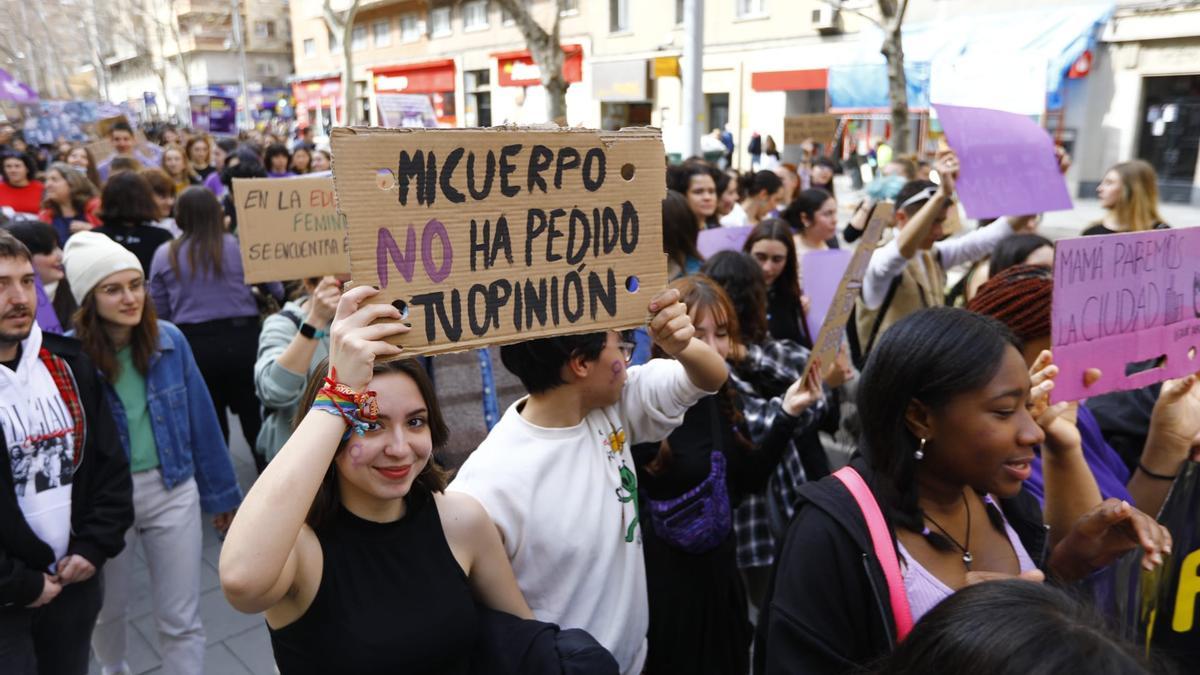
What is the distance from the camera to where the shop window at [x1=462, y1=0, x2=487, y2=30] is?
3069 centimetres

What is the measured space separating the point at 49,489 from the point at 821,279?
3.62 meters

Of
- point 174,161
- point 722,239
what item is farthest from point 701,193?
point 174,161

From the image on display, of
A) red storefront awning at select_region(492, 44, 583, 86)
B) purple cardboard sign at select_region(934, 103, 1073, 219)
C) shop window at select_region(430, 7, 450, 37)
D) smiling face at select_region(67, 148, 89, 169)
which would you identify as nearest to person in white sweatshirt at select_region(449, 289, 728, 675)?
purple cardboard sign at select_region(934, 103, 1073, 219)

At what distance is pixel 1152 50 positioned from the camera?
607 inches

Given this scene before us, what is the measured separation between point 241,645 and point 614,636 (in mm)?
2303

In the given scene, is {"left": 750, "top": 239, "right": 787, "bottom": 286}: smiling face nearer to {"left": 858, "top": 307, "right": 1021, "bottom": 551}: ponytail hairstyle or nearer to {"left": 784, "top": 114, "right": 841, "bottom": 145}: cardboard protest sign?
{"left": 858, "top": 307, "right": 1021, "bottom": 551}: ponytail hairstyle

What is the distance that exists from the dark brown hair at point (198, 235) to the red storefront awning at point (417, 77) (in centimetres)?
2907

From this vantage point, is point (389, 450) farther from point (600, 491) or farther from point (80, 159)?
point (80, 159)

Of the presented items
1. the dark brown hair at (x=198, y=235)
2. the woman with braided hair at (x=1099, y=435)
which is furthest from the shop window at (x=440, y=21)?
the woman with braided hair at (x=1099, y=435)

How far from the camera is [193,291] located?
4520 mm

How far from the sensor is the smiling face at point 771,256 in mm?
4312

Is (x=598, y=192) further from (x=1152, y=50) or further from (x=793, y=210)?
(x=1152, y=50)

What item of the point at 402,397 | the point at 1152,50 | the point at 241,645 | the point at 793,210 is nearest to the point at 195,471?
the point at 241,645

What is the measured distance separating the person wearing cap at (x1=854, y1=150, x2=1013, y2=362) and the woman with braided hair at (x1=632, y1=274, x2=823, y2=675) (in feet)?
5.04
